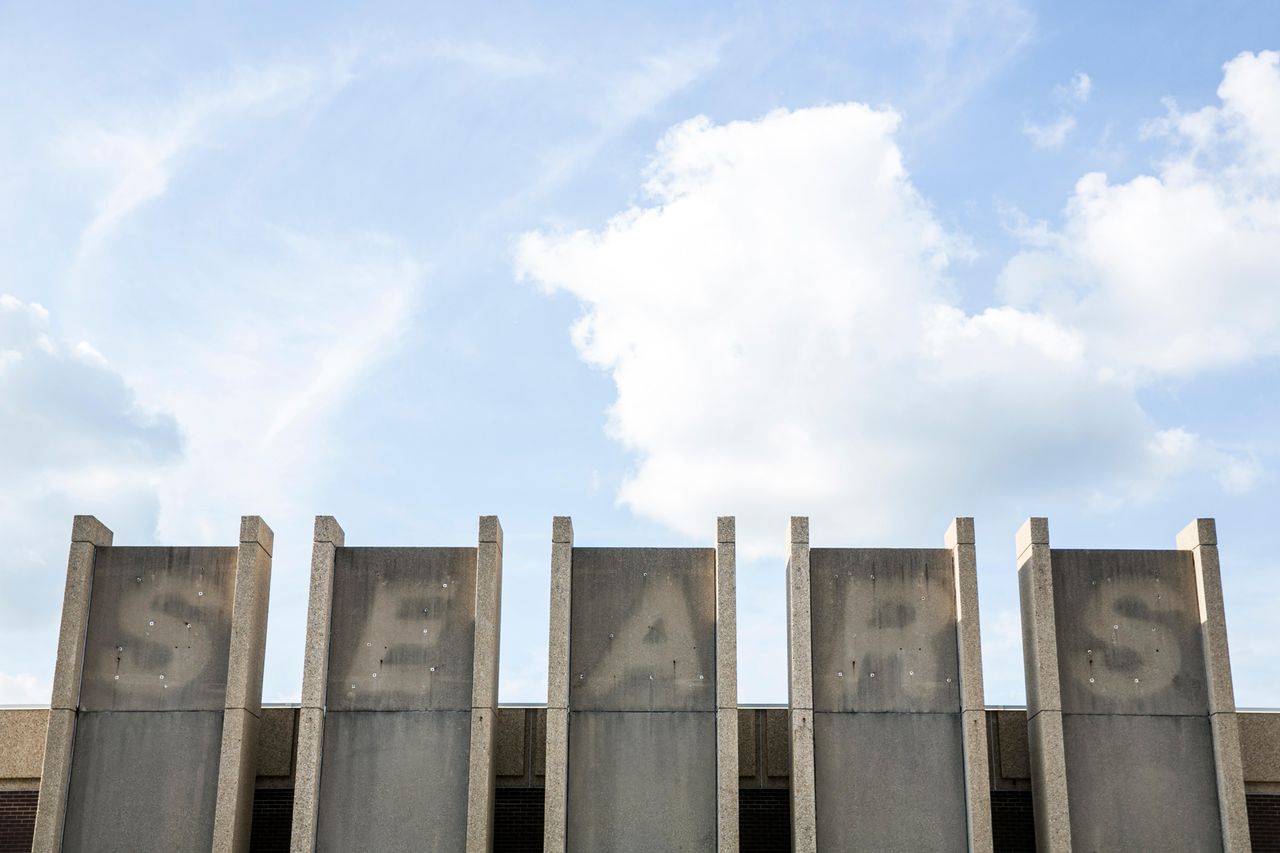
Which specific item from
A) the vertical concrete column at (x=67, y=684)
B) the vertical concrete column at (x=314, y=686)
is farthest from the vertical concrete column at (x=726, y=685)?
the vertical concrete column at (x=67, y=684)

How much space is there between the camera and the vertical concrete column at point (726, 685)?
21438 mm

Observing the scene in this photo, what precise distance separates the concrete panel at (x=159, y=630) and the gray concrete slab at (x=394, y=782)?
2120 mm

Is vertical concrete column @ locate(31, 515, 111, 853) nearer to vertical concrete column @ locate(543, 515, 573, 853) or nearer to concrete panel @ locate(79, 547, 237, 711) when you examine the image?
concrete panel @ locate(79, 547, 237, 711)

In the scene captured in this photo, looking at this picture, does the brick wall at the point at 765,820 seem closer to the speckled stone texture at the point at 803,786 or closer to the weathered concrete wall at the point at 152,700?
the speckled stone texture at the point at 803,786

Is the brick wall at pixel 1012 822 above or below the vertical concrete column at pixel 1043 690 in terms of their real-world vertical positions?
below

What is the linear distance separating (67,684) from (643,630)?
869 centimetres

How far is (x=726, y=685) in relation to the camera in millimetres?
22156

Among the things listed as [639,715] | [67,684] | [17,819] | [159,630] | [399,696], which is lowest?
[17,819]

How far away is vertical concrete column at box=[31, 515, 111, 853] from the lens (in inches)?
860

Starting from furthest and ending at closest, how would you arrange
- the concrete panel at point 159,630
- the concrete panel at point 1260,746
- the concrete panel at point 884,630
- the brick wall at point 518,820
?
the brick wall at point 518,820, the concrete panel at point 1260,746, the concrete panel at point 159,630, the concrete panel at point 884,630

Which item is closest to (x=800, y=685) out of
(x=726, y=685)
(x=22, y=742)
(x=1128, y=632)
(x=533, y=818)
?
(x=726, y=685)

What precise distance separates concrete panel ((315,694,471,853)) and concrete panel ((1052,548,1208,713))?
30.2ft

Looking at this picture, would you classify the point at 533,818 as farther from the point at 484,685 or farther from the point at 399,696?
the point at 399,696

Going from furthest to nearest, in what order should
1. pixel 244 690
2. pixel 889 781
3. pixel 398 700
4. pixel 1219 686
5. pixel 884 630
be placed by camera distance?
pixel 884 630, pixel 398 700, pixel 244 690, pixel 1219 686, pixel 889 781
